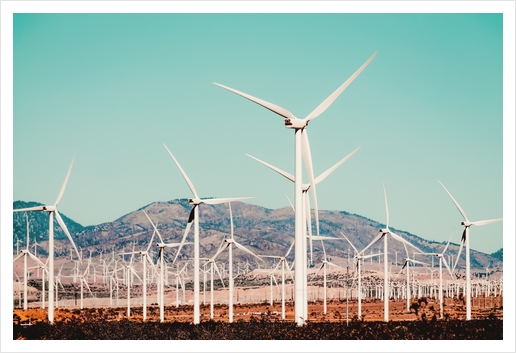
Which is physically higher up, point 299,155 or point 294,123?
point 294,123

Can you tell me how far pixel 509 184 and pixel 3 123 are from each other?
79.5 ft

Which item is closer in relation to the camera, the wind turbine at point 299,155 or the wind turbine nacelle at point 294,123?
the wind turbine at point 299,155

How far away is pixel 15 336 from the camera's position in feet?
136

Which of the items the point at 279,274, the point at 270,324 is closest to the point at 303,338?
the point at 270,324

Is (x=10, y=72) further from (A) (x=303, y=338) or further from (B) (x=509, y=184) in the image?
(B) (x=509, y=184)

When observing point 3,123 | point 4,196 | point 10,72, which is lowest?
point 4,196

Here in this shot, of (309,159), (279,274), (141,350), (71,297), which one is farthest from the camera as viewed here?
(279,274)

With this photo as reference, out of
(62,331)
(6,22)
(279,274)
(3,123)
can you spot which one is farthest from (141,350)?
(279,274)

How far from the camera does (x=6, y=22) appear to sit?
41.2m

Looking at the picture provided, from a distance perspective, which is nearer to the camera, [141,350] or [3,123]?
[141,350]

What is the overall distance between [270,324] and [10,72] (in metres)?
17.7

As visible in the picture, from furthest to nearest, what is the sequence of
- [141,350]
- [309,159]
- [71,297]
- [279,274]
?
[279,274], [71,297], [309,159], [141,350]

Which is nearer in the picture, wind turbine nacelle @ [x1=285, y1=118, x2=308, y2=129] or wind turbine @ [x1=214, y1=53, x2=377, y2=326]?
wind turbine @ [x1=214, y1=53, x2=377, y2=326]

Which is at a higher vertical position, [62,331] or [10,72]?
[10,72]
